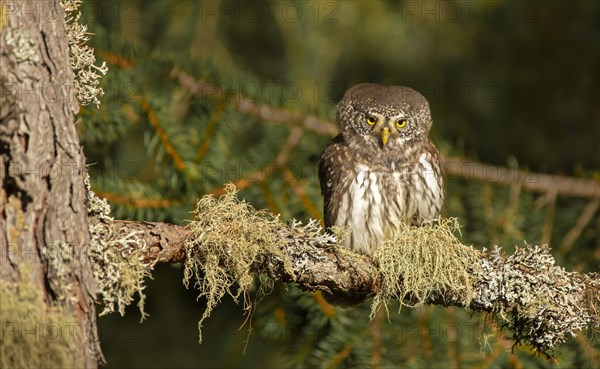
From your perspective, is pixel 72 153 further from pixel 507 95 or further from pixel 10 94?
pixel 507 95

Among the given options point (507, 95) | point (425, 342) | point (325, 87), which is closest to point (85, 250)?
point (425, 342)

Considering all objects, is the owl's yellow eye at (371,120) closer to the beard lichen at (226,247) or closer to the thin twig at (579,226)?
the thin twig at (579,226)

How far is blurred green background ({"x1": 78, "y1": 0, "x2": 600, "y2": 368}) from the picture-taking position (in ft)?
11.7

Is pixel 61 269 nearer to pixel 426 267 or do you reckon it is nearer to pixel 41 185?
pixel 41 185

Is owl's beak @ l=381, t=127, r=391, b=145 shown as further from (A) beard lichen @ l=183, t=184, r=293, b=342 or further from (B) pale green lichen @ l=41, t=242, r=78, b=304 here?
(B) pale green lichen @ l=41, t=242, r=78, b=304

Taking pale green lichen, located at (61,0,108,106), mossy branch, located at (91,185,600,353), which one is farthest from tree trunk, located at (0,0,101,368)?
mossy branch, located at (91,185,600,353)

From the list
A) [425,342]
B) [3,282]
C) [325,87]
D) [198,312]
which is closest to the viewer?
[3,282]

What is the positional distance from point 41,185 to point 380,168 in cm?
203

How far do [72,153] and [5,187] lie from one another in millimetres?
177

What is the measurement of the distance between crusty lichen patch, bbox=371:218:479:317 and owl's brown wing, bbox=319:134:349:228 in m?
0.78

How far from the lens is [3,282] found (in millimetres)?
1899

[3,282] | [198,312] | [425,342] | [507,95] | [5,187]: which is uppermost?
[5,187]

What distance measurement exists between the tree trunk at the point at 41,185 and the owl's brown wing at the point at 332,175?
6.15 feet

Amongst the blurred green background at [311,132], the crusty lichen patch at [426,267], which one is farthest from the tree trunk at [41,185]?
the blurred green background at [311,132]
